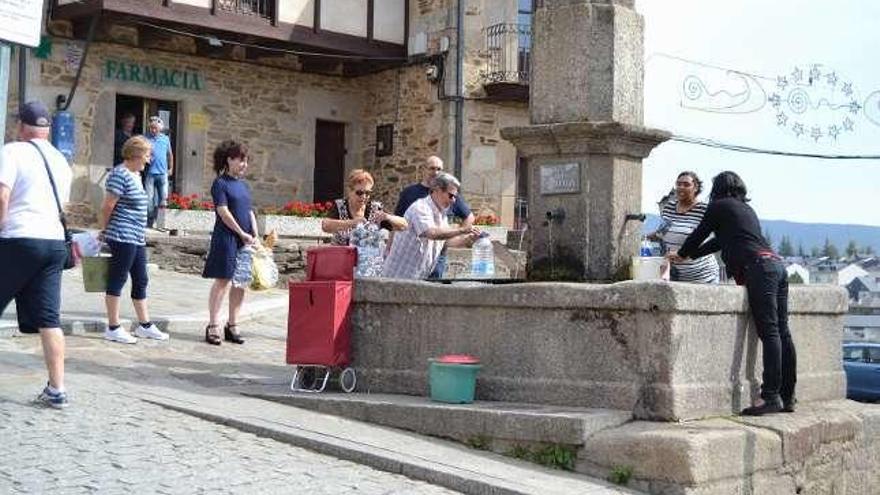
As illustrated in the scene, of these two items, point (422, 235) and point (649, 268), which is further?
point (422, 235)

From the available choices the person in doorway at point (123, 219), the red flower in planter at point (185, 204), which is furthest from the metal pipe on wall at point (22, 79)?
the person in doorway at point (123, 219)

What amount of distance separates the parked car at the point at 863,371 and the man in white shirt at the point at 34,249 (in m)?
15.2

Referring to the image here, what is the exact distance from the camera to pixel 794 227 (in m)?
79.2

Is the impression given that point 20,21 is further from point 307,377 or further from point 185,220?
point 185,220

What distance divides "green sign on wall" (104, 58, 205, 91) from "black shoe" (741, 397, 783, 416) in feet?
48.5

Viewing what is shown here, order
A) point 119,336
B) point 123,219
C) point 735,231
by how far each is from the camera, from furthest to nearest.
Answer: point 119,336 < point 123,219 < point 735,231

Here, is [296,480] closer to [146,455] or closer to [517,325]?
[146,455]

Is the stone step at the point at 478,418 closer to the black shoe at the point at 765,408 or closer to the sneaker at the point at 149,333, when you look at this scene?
the black shoe at the point at 765,408

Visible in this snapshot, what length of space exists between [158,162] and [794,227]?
69.0m

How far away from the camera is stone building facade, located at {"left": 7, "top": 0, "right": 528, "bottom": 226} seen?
733 inches

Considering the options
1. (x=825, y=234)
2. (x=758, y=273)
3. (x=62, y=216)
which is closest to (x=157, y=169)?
(x=62, y=216)

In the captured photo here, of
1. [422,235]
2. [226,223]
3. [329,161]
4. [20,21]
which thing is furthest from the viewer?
[329,161]

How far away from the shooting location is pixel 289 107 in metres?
21.0

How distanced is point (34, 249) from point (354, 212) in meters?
3.11
